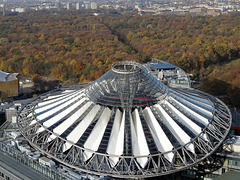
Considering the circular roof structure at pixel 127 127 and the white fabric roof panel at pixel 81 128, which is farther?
the white fabric roof panel at pixel 81 128

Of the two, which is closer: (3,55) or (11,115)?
(11,115)

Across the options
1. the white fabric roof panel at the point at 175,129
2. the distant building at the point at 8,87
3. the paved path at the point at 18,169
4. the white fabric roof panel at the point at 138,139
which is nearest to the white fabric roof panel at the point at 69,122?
the paved path at the point at 18,169

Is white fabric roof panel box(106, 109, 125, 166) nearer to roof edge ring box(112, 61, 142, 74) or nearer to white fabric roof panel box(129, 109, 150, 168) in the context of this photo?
white fabric roof panel box(129, 109, 150, 168)

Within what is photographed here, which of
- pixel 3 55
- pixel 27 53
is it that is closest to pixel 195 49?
pixel 27 53

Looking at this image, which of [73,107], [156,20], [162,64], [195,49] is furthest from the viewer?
[156,20]

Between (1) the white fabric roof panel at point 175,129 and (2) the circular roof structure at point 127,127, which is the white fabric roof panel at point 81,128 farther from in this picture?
(1) the white fabric roof panel at point 175,129

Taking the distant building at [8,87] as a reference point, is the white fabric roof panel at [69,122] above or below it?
above

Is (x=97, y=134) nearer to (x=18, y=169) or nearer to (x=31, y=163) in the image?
(x=31, y=163)

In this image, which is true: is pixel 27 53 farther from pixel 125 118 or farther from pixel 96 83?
pixel 125 118
